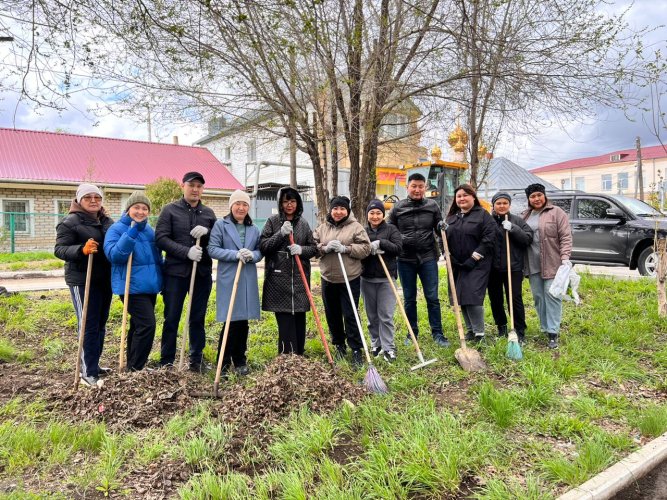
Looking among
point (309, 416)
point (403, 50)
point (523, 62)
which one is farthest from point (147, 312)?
point (523, 62)

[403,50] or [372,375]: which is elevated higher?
[403,50]

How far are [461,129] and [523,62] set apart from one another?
2.75 m

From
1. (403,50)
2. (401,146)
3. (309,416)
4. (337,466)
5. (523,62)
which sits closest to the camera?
(337,466)

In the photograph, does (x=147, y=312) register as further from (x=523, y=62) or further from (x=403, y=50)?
(x=523, y=62)

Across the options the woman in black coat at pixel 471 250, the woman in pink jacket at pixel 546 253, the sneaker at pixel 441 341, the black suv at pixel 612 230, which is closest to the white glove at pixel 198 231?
the woman in black coat at pixel 471 250

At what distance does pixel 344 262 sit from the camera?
180 inches

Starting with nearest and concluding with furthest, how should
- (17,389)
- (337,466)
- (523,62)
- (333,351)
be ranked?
(337,466) → (17,389) → (333,351) → (523,62)

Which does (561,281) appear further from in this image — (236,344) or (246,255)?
(236,344)

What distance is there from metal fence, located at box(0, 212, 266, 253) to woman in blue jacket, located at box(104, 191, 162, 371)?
543 inches

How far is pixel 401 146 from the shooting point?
8.33m

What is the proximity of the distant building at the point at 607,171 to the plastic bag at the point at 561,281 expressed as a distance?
49.5m

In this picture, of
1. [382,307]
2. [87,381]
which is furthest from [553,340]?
[87,381]

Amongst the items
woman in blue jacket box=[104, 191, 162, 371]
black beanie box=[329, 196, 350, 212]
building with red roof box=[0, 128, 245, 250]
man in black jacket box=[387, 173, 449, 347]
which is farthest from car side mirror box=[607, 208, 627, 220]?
building with red roof box=[0, 128, 245, 250]

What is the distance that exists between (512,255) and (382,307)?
1.59 meters
